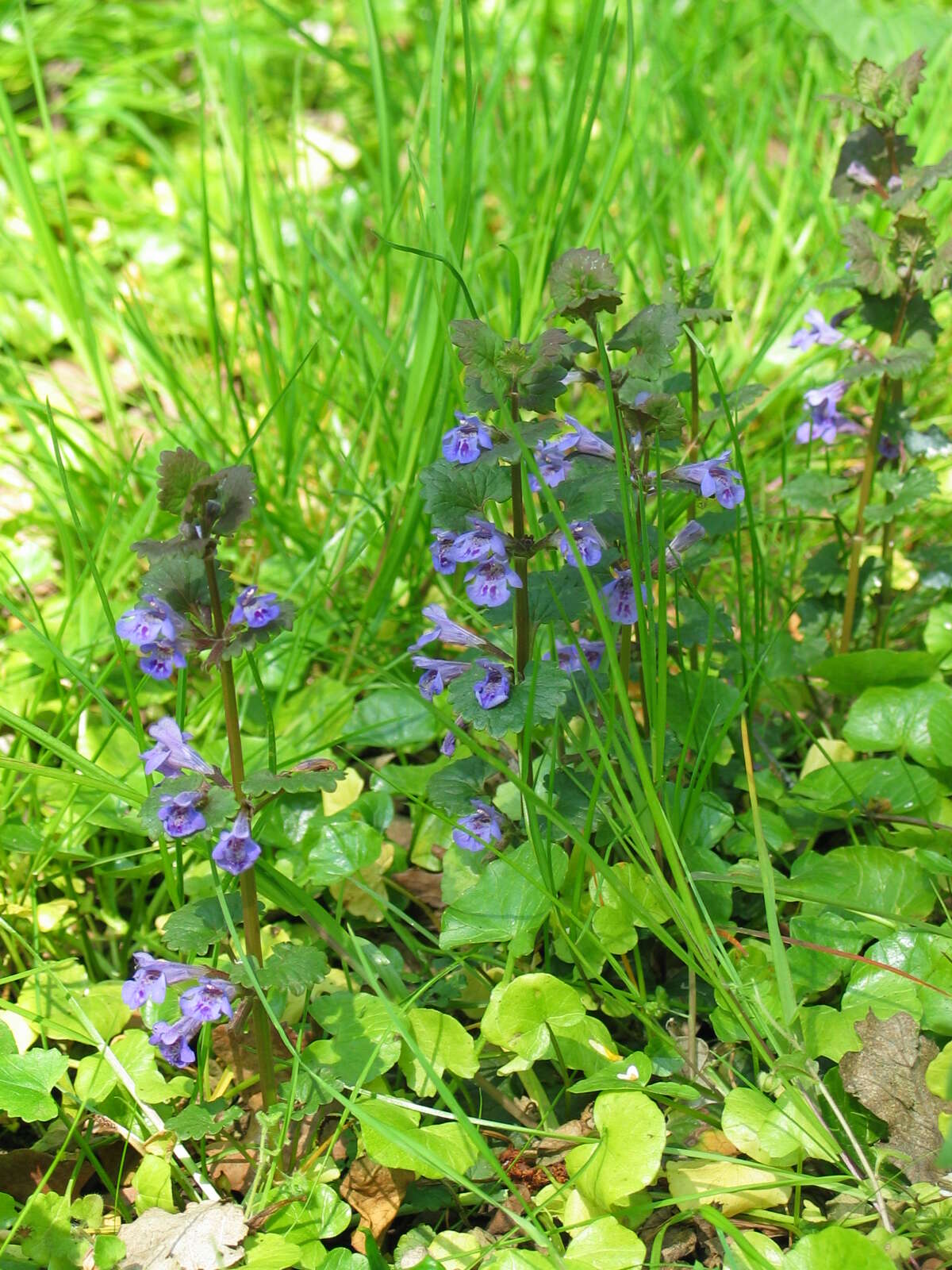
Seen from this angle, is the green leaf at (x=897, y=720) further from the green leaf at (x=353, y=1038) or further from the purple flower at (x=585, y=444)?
the green leaf at (x=353, y=1038)

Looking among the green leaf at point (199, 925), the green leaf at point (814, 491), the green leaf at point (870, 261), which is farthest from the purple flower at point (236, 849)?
the green leaf at point (870, 261)

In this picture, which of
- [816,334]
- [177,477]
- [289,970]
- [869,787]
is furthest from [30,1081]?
[816,334]

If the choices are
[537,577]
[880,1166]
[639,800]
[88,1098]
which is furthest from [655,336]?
[88,1098]

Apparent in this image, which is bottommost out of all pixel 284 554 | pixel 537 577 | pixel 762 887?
pixel 762 887

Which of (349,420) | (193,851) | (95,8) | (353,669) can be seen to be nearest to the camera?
(193,851)

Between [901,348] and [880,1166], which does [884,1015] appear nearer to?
[880,1166]
